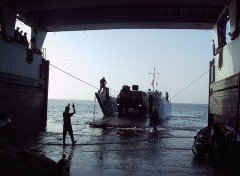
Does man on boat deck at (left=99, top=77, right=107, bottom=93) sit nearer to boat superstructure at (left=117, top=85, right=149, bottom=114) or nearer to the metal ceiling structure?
boat superstructure at (left=117, top=85, right=149, bottom=114)

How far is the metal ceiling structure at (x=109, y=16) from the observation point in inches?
790

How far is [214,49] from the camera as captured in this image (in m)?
22.9

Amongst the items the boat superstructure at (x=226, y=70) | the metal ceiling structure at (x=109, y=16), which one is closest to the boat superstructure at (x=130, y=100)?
the metal ceiling structure at (x=109, y=16)

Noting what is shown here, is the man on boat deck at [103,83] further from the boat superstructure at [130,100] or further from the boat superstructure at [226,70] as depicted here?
the boat superstructure at [226,70]

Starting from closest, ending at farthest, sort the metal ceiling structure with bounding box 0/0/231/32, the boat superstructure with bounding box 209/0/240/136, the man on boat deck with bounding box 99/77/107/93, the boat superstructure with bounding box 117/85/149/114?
the boat superstructure with bounding box 209/0/240/136 < the metal ceiling structure with bounding box 0/0/231/32 < the boat superstructure with bounding box 117/85/149/114 < the man on boat deck with bounding box 99/77/107/93

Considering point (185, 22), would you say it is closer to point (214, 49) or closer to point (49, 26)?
point (214, 49)

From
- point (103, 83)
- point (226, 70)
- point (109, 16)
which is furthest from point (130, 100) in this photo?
point (226, 70)

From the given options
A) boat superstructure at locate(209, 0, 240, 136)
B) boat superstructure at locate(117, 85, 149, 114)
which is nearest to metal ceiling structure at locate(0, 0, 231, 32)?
boat superstructure at locate(209, 0, 240, 136)

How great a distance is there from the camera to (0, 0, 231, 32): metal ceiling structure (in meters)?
20.1

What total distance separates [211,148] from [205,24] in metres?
14.0

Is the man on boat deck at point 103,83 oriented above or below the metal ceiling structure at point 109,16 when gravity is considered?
below

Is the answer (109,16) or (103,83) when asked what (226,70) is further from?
(103,83)

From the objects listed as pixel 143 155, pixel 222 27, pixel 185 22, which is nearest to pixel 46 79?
pixel 185 22

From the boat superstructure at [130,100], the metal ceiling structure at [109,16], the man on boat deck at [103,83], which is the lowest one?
the boat superstructure at [130,100]
